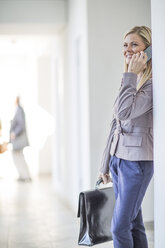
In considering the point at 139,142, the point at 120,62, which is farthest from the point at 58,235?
the point at 139,142

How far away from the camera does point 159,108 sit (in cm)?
257

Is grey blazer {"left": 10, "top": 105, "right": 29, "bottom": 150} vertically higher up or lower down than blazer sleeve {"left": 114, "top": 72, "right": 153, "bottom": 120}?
lower down

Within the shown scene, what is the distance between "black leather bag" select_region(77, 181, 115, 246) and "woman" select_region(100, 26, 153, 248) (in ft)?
0.75

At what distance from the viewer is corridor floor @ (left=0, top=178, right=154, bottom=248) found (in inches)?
163

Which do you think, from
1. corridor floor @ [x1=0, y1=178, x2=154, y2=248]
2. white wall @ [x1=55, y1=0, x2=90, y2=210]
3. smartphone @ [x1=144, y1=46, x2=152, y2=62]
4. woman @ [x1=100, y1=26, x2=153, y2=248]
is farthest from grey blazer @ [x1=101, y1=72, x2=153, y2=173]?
white wall @ [x1=55, y1=0, x2=90, y2=210]

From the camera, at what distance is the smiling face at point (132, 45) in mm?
2676

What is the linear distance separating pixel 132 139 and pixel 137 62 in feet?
1.44

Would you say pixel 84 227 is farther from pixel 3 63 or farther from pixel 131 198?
pixel 3 63

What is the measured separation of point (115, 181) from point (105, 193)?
0.89 ft

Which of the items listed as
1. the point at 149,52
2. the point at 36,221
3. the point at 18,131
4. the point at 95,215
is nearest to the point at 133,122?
the point at 149,52

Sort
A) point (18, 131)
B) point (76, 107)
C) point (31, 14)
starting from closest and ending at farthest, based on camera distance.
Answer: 1. point (76, 107)
2. point (31, 14)
3. point (18, 131)

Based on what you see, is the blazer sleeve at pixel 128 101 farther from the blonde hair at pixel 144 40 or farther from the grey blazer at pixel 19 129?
the grey blazer at pixel 19 129

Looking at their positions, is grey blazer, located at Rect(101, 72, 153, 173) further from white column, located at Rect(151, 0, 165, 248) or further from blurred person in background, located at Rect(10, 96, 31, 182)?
blurred person in background, located at Rect(10, 96, 31, 182)

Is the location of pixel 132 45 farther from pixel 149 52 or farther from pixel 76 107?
pixel 76 107
